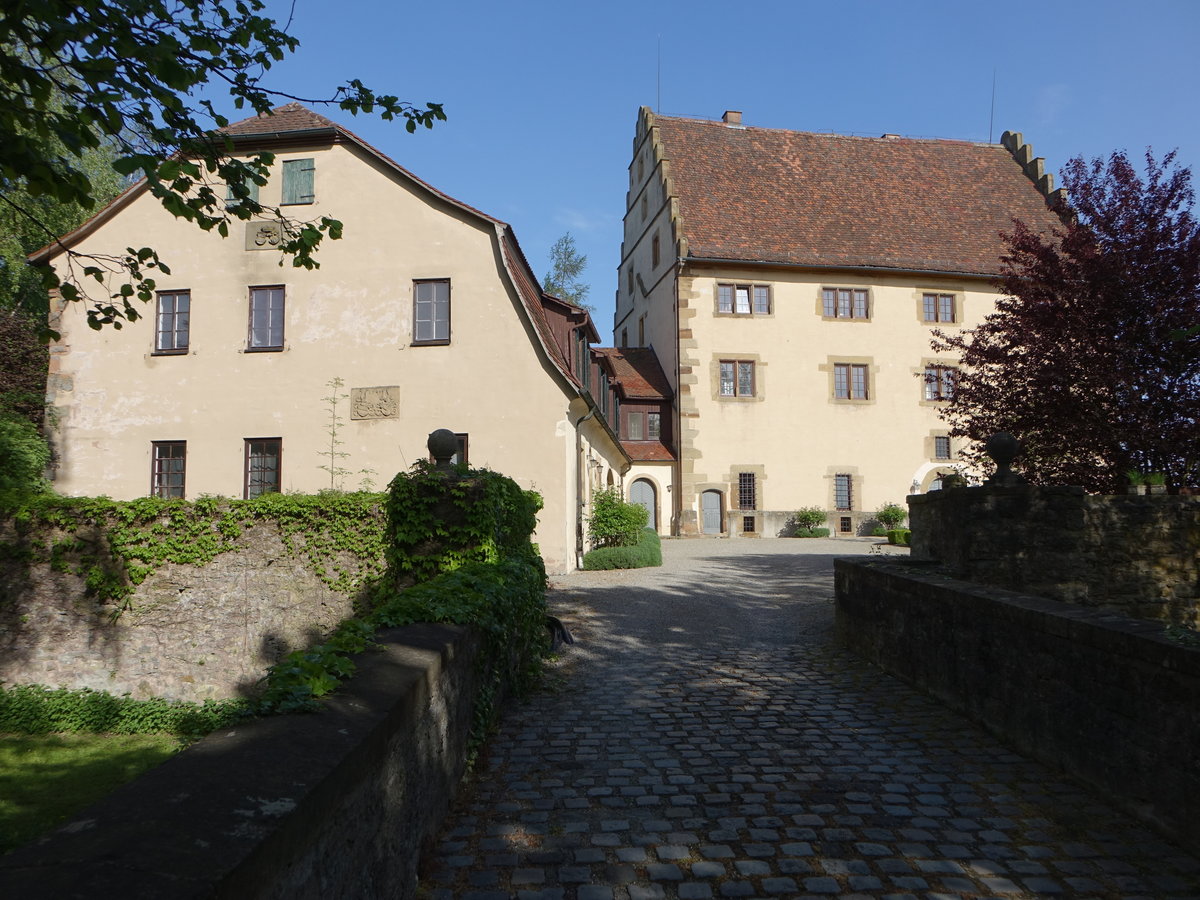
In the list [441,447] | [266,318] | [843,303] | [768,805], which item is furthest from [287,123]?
[843,303]

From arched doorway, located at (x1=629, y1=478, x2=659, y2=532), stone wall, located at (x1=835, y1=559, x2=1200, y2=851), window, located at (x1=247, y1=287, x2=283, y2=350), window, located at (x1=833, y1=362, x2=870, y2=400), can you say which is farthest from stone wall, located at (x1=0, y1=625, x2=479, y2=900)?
window, located at (x1=833, y1=362, x2=870, y2=400)

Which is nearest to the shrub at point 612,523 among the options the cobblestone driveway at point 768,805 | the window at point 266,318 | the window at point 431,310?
the window at point 431,310

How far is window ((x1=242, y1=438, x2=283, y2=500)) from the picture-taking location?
55.6ft

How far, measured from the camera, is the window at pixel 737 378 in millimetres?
31172

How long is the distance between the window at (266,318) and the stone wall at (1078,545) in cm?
1345

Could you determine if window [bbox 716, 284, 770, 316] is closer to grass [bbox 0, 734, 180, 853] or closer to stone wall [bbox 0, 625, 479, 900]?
grass [bbox 0, 734, 180, 853]

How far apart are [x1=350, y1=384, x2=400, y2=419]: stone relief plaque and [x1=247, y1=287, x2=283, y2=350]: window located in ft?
6.67

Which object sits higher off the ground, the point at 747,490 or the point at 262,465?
the point at 262,465

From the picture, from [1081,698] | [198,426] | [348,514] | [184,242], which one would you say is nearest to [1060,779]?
[1081,698]

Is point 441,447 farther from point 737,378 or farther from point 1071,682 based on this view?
point 737,378

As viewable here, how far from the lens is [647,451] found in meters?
31.3

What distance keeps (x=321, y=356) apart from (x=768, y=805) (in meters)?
14.7

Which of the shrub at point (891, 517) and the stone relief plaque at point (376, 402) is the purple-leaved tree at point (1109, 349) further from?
the shrub at point (891, 517)

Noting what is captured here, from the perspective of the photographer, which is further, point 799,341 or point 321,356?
point 799,341
